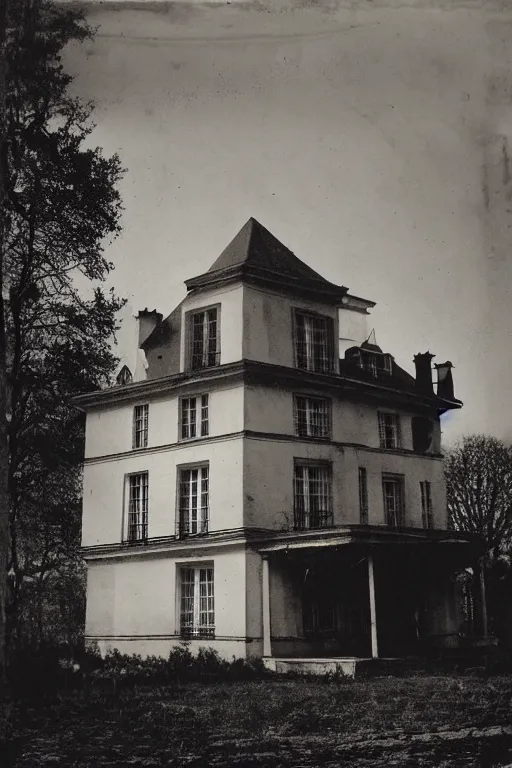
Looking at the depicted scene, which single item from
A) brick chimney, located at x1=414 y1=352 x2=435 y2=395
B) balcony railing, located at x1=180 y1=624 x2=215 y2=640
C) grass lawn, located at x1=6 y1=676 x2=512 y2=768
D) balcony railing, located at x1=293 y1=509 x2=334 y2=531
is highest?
brick chimney, located at x1=414 y1=352 x2=435 y2=395

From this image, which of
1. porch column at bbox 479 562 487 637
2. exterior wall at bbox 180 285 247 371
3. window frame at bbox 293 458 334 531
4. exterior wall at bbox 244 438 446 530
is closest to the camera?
exterior wall at bbox 180 285 247 371

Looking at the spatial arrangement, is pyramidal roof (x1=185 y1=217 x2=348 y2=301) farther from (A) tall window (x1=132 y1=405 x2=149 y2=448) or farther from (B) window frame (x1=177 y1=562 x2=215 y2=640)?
(B) window frame (x1=177 y1=562 x2=215 y2=640)

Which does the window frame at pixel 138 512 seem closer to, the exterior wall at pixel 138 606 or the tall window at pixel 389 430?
the exterior wall at pixel 138 606

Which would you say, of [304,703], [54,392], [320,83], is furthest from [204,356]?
[304,703]

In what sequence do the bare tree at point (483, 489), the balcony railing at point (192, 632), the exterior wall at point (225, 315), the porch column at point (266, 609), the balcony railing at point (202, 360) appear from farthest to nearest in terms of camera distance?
the porch column at point (266, 609)
the balcony railing at point (202, 360)
the balcony railing at point (192, 632)
the bare tree at point (483, 489)
the exterior wall at point (225, 315)

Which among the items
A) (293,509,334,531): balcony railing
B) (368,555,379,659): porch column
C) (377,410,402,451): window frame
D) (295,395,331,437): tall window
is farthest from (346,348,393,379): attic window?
(368,555,379,659): porch column

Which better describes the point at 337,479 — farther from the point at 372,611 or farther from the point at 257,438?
the point at 372,611

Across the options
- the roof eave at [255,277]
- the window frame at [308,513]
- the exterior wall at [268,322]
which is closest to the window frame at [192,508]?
the exterior wall at [268,322]
